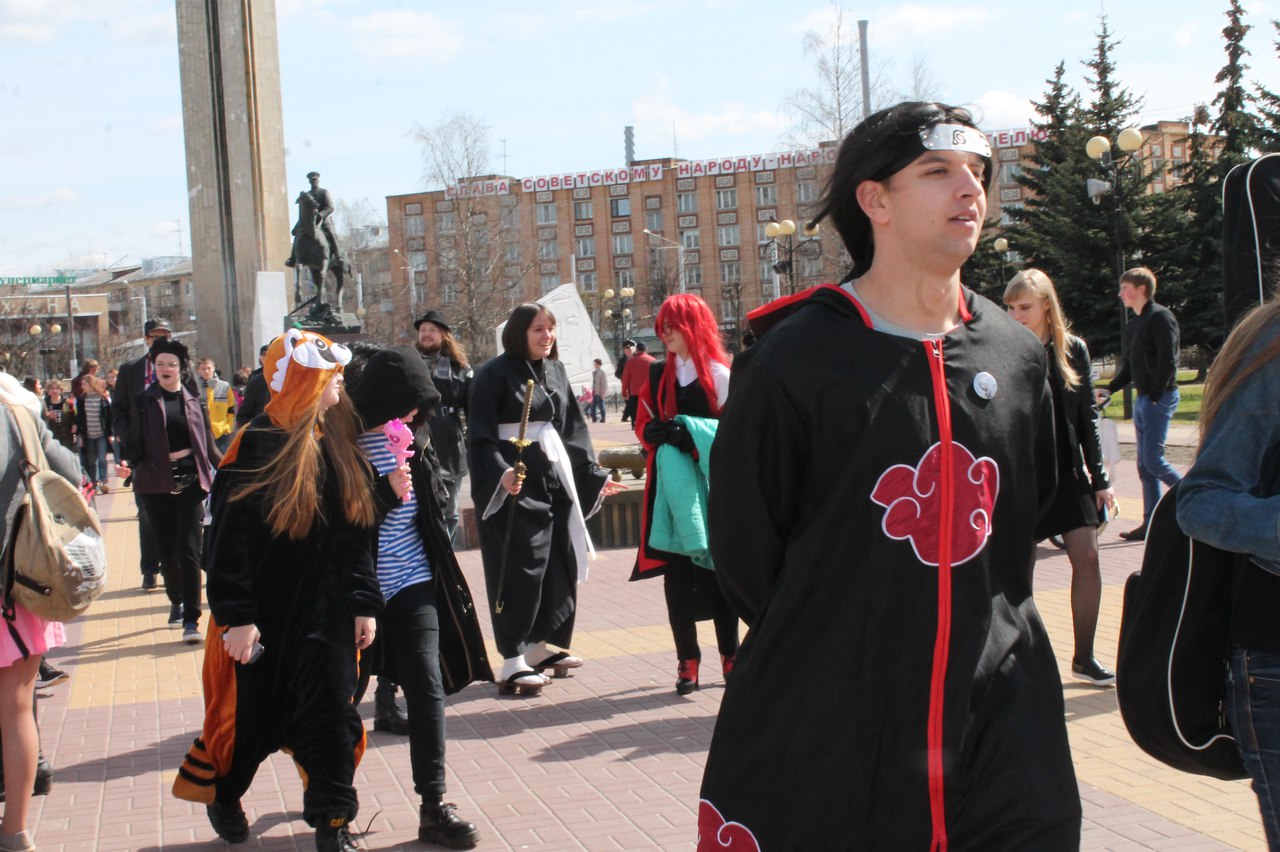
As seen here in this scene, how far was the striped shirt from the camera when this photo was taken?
15.9 ft

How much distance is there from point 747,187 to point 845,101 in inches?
3223

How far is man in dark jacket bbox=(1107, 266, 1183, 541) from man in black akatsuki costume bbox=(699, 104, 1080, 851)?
26.3ft

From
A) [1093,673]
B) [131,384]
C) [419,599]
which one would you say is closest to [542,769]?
[419,599]

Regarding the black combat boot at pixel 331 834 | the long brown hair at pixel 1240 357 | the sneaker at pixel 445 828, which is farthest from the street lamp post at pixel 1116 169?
the long brown hair at pixel 1240 357

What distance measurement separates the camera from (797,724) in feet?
8.07

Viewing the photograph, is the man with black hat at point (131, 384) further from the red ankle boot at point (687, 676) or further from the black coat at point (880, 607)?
→ the black coat at point (880, 607)

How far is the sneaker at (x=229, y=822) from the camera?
480cm

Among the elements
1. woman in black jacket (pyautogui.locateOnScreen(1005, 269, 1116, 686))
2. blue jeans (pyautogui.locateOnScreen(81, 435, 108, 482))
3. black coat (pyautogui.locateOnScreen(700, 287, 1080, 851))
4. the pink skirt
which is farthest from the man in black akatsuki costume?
blue jeans (pyautogui.locateOnScreen(81, 435, 108, 482))

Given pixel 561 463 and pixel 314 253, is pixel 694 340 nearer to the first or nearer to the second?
pixel 561 463

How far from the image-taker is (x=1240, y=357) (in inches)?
108

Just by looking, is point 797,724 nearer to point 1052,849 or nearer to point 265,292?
point 1052,849

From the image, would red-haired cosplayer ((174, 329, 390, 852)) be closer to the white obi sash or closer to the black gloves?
the black gloves

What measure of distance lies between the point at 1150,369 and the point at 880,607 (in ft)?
28.5

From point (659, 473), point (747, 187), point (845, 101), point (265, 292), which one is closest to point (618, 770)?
point (659, 473)
